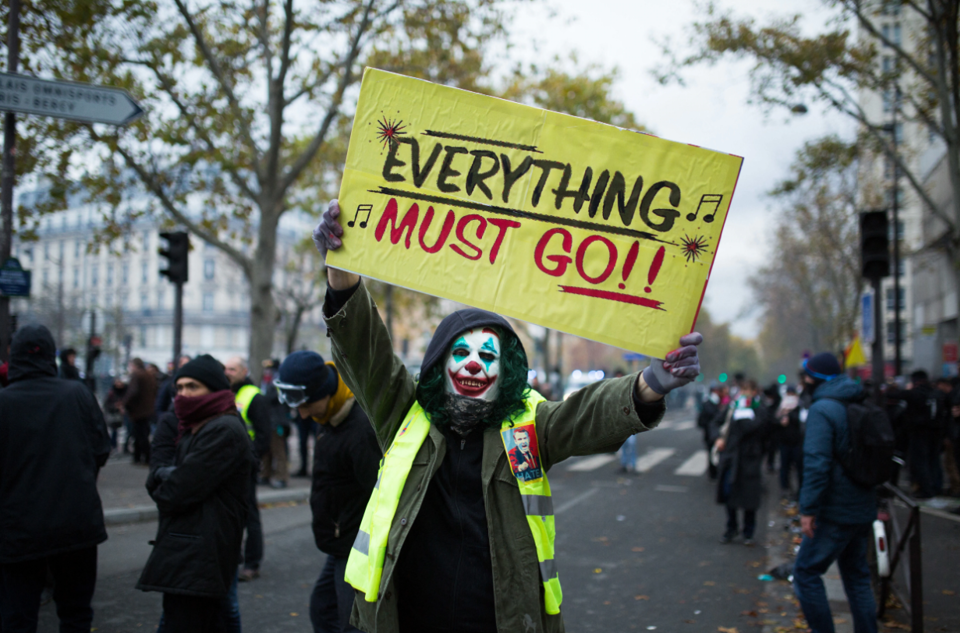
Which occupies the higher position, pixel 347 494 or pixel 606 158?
pixel 606 158

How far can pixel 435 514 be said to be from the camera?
258 centimetres

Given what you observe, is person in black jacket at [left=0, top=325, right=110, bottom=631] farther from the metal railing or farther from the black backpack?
the metal railing

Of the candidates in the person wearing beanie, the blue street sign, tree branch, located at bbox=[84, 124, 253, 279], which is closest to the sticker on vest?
the person wearing beanie

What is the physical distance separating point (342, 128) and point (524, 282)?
46.1 feet

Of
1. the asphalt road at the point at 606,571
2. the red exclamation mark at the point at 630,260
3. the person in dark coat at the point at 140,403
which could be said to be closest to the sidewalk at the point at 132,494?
the asphalt road at the point at 606,571

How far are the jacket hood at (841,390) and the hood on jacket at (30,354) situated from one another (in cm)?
467

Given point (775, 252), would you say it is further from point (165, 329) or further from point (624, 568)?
point (165, 329)

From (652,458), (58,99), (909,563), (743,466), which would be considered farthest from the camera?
(652,458)

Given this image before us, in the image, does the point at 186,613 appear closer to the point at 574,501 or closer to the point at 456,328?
the point at 456,328

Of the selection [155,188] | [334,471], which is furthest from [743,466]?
[155,188]

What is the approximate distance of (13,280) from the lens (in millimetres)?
7207

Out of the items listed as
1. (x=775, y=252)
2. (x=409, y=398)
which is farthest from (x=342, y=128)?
(x=775, y=252)

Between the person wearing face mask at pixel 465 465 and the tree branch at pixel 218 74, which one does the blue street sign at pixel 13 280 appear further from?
the person wearing face mask at pixel 465 465

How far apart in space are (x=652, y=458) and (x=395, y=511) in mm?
17205
